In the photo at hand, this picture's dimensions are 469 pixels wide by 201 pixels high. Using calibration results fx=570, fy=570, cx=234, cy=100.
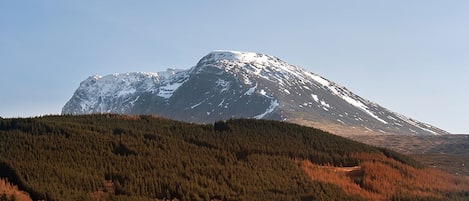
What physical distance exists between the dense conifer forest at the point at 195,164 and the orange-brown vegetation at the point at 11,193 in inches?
9.7

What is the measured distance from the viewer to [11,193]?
16.3 meters

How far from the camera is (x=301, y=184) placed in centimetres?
2258

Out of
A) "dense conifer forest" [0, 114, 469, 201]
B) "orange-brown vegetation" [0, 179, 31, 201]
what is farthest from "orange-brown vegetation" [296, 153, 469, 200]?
"orange-brown vegetation" [0, 179, 31, 201]

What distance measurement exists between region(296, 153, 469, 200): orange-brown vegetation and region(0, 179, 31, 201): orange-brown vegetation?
11.6 metres

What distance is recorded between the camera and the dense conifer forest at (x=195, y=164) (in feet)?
62.7

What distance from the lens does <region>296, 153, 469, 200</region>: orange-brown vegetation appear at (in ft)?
78.2

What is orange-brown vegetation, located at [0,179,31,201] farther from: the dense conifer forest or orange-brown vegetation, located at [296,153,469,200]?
orange-brown vegetation, located at [296,153,469,200]

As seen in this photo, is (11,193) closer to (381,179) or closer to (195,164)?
(195,164)

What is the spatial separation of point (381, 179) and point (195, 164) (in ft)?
28.3

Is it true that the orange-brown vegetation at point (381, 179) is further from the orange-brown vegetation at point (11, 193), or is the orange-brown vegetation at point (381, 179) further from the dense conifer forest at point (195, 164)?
the orange-brown vegetation at point (11, 193)

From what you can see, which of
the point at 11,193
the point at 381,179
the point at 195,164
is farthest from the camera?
the point at 381,179

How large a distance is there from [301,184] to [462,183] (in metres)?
12.6

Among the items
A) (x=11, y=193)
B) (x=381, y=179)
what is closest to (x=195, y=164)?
(x=11, y=193)

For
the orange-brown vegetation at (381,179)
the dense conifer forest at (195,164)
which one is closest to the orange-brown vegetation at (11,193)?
the dense conifer forest at (195,164)
